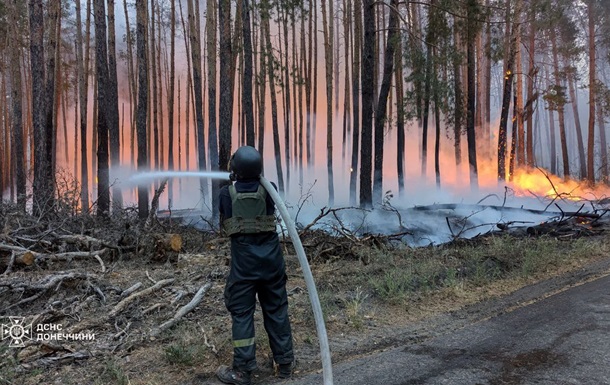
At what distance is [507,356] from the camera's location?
11.4 ft

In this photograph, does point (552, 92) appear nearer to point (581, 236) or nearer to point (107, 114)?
point (581, 236)

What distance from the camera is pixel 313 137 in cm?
2630

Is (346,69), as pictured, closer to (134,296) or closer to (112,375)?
(134,296)

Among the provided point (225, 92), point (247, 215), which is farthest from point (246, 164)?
point (225, 92)

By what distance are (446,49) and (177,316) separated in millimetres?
12104

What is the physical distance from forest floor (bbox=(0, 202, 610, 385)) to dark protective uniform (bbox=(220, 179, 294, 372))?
1.14ft

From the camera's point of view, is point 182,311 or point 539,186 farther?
point 539,186

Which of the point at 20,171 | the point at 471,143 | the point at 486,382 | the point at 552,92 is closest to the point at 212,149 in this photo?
the point at 20,171

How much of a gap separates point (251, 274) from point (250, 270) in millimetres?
32

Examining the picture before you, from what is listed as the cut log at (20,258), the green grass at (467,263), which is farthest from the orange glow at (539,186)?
the cut log at (20,258)

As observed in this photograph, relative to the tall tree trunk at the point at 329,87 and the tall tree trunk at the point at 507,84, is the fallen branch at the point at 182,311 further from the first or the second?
the tall tree trunk at the point at 329,87

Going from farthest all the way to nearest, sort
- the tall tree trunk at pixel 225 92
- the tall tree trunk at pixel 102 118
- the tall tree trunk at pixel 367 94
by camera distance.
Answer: the tall tree trunk at pixel 225 92 < the tall tree trunk at pixel 367 94 < the tall tree trunk at pixel 102 118

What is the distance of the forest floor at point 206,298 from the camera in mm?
3404

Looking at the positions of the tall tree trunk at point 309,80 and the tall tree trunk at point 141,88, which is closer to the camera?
the tall tree trunk at point 141,88
